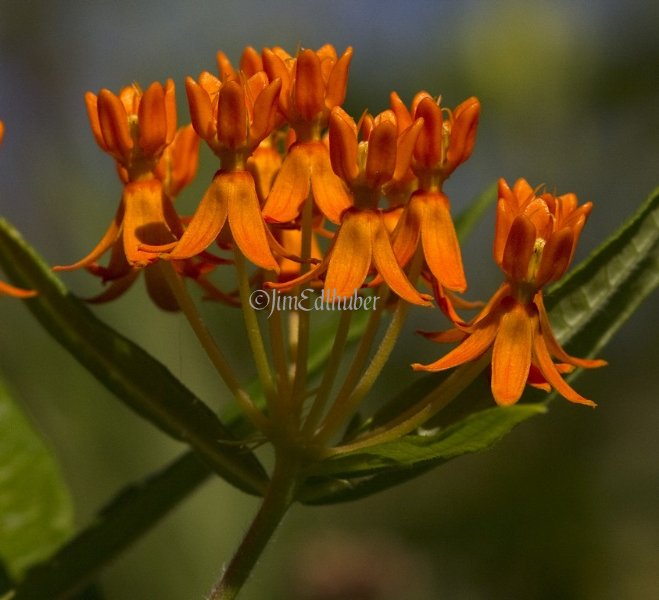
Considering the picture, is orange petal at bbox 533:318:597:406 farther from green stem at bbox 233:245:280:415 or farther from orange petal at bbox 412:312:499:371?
green stem at bbox 233:245:280:415

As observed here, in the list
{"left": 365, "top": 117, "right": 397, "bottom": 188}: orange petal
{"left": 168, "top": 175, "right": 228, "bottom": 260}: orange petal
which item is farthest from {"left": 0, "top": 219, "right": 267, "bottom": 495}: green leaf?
{"left": 365, "top": 117, "right": 397, "bottom": 188}: orange petal

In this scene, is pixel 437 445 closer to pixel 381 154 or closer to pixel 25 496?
pixel 381 154

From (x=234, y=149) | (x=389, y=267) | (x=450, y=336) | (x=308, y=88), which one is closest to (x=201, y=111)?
(x=234, y=149)

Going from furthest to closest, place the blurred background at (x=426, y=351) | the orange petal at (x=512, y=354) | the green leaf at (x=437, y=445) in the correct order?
the blurred background at (x=426, y=351) → the orange petal at (x=512, y=354) → the green leaf at (x=437, y=445)

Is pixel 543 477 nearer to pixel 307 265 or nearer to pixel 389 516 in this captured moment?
pixel 389 516

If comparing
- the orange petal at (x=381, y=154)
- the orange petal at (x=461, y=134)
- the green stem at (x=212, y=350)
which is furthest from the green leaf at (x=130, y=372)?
the orange petal at (x=461, y=134)

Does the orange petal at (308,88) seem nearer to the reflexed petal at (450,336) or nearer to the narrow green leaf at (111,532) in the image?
the reflexed petal at (450,336)
